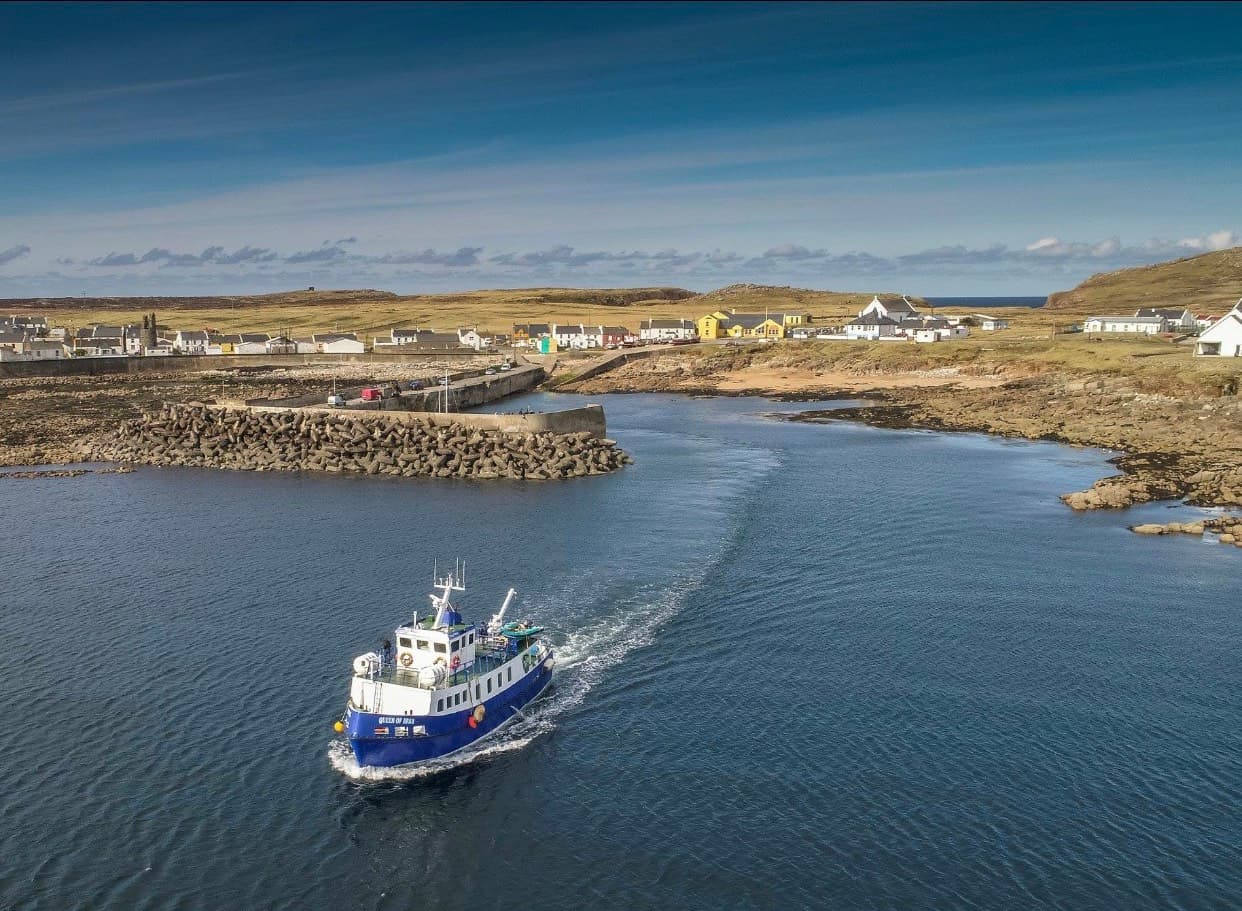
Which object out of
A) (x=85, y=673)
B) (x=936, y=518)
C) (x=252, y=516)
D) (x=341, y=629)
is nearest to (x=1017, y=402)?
(x=936, y=518)

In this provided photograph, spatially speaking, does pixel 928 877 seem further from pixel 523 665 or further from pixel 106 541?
pixel 106 541

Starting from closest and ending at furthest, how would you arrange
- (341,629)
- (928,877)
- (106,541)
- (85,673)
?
(928,877), (85,673), (341,629), (106,541)

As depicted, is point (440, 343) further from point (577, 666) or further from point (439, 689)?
point (439, 689)

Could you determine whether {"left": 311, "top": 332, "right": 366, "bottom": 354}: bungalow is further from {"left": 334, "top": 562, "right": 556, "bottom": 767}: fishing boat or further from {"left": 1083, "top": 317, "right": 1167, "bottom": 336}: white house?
{"left": 334, "top": 562, "right": 556, "bottom": 767}: fishing boat

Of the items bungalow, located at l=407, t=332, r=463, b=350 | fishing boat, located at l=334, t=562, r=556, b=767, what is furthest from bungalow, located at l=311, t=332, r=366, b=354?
fishing boat, located at l=334, t=562, r=556, b=767

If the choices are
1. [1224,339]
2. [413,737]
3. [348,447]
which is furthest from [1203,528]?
[1224,339]

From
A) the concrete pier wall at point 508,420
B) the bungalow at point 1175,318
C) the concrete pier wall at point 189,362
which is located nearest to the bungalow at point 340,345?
the concrete pier wall at point 189,362

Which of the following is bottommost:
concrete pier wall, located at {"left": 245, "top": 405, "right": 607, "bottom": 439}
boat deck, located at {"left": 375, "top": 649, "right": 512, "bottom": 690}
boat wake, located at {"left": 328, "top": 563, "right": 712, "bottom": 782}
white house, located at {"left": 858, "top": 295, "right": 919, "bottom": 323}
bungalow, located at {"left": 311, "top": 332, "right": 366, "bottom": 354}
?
boat wake, located at {"left": 328, "top": 563, "right": 712, "bottom": 782}
